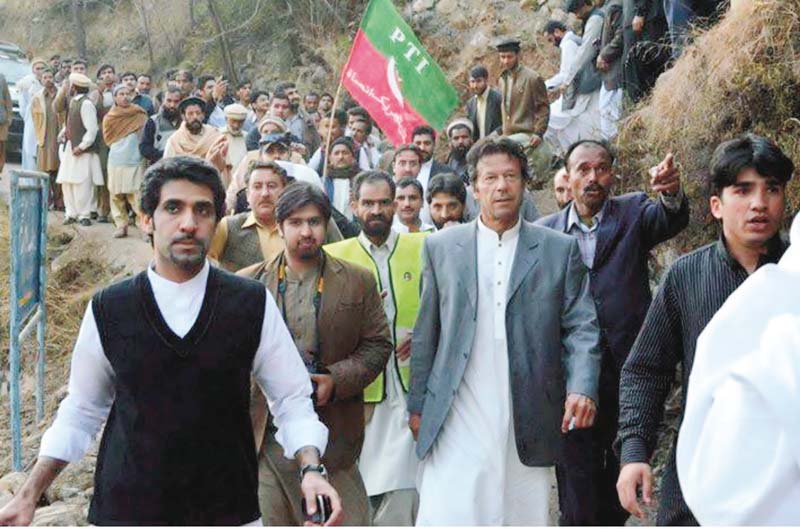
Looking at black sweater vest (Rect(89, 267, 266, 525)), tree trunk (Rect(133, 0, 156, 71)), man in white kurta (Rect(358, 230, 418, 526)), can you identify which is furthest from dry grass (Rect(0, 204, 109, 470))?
tree trunk (Rect(133, 0, 156, 71))

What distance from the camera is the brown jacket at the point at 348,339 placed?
194 inches

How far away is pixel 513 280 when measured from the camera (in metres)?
4.75

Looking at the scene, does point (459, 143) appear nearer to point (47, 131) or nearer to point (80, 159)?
point (80, 159)

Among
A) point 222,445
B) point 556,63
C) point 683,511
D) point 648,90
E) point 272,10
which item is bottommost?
point 683,511

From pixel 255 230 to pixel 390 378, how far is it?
1.01 metres

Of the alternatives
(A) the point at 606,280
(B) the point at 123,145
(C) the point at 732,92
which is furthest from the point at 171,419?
(B) the point at 123,145

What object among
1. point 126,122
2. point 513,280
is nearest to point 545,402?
point 513,280

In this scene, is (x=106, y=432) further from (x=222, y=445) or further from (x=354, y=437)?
(x=354, y=437)

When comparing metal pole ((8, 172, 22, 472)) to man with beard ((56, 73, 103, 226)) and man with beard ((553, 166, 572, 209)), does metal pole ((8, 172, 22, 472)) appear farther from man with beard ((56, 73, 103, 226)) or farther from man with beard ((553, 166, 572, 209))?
man with beard ((56, 73, 103, 226))

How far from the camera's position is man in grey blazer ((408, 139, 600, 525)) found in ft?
15.3

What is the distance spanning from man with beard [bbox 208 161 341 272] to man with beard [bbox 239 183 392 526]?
753mm

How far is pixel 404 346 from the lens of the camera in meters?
5.67

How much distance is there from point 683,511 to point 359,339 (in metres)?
1.97

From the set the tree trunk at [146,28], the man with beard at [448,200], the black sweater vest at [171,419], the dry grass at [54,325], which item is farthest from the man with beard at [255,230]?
the tree trunk at [146,28]
